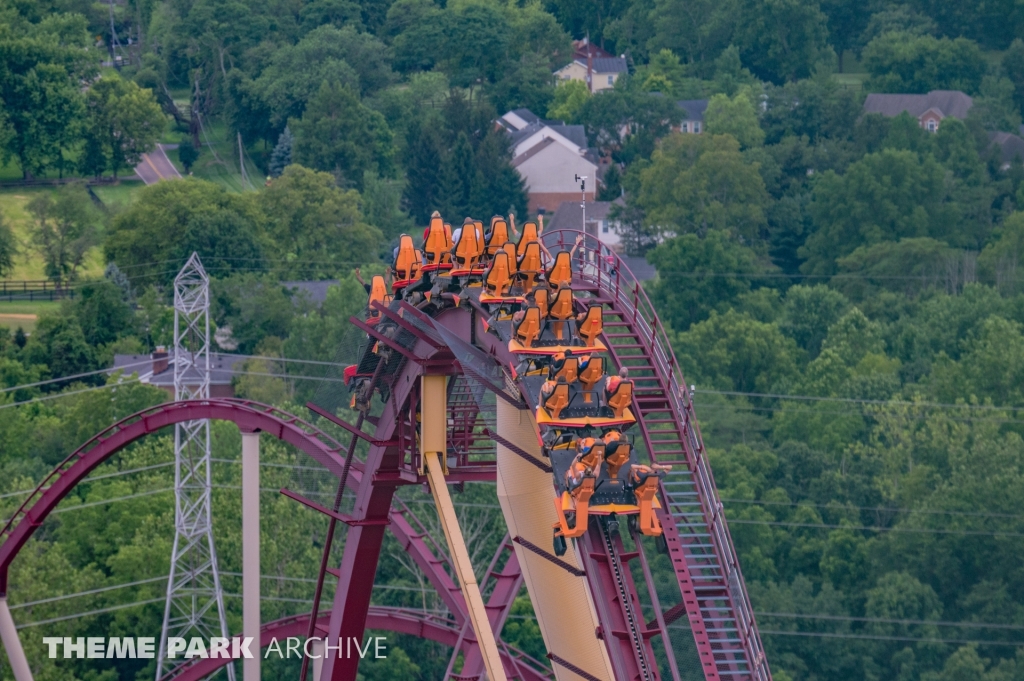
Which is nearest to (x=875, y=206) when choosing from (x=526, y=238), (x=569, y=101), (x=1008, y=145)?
(x=1008, y=145)

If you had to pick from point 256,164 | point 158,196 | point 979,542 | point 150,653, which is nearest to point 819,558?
point 979,542

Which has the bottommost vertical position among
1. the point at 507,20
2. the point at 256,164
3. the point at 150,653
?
the point at 150,653

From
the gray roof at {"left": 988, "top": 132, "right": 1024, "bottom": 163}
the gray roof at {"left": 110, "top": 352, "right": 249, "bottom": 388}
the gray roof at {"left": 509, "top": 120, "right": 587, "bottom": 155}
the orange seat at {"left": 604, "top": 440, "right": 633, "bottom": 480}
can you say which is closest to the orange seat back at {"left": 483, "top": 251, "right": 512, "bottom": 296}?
the orange seat at {"left": 604, "top": 440, "right": 633, "bottom": 480}

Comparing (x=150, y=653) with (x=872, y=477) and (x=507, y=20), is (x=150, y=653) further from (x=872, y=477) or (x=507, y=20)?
(x=507, y=20)

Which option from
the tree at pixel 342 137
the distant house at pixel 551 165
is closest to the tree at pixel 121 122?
the tree at pixel 342 137

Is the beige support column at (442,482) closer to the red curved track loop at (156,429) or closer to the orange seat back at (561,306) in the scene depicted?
the orange seat back at (561,306)
